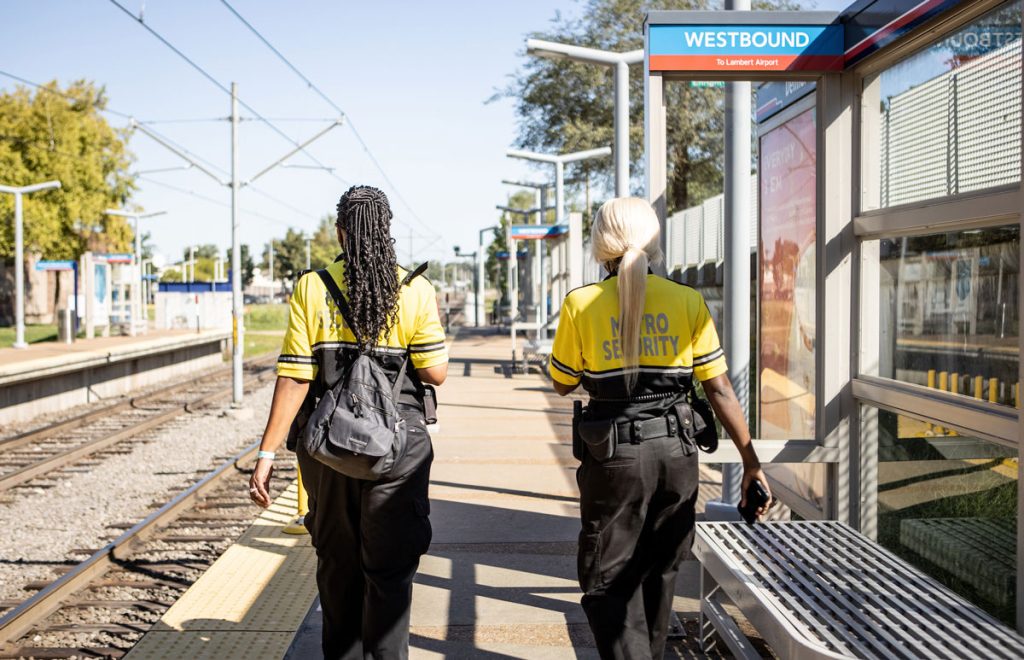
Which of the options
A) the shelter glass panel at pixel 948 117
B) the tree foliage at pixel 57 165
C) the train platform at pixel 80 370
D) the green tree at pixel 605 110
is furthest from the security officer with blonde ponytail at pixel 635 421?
the tree foliage at pixel 57 165

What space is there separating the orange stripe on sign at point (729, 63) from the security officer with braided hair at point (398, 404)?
1858 mm

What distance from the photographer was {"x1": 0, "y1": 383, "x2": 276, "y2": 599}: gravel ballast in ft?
26.1

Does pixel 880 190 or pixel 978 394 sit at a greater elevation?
pixel 880 190

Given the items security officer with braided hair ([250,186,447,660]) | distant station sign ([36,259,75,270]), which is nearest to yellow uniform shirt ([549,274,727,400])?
security officer with braided hair ([250,186,447,660])

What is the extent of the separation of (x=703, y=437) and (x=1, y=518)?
7.64 m

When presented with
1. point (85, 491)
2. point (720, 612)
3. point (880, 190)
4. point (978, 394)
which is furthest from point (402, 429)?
point (85, 491)

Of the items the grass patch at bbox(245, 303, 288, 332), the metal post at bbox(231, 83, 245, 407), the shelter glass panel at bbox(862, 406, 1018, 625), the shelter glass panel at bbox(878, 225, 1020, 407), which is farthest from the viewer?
the grass patch at bbox(245, 303, 288, 332)

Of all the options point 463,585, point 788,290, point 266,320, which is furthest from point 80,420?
point 266,320

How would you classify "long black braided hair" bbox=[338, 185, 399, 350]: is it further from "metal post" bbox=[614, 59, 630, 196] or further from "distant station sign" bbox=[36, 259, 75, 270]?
"distant station sign" bbox=[36, 259, 75, 270]

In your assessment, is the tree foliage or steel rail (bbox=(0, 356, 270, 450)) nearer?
steel rail (bbox=(0, 356, 270, 450))

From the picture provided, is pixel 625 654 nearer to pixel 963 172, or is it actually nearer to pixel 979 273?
pixel 979 273

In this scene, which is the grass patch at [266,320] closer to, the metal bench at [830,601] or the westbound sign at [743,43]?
the westbound sign at [743,43]

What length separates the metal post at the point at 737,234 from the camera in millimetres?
6523

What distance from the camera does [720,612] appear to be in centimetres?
458
